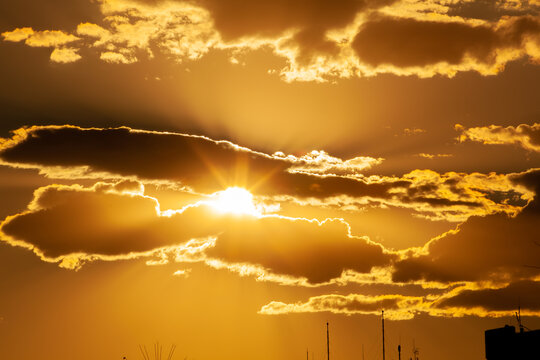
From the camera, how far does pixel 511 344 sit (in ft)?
561

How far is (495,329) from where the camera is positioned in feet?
577

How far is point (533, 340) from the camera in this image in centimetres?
16650

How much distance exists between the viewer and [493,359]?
175 meters

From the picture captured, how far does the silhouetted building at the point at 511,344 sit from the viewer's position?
545 feet

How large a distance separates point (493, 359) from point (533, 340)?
36.0ft

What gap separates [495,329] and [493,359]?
553 cm

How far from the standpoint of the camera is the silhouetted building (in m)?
166

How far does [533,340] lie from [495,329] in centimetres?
1040
